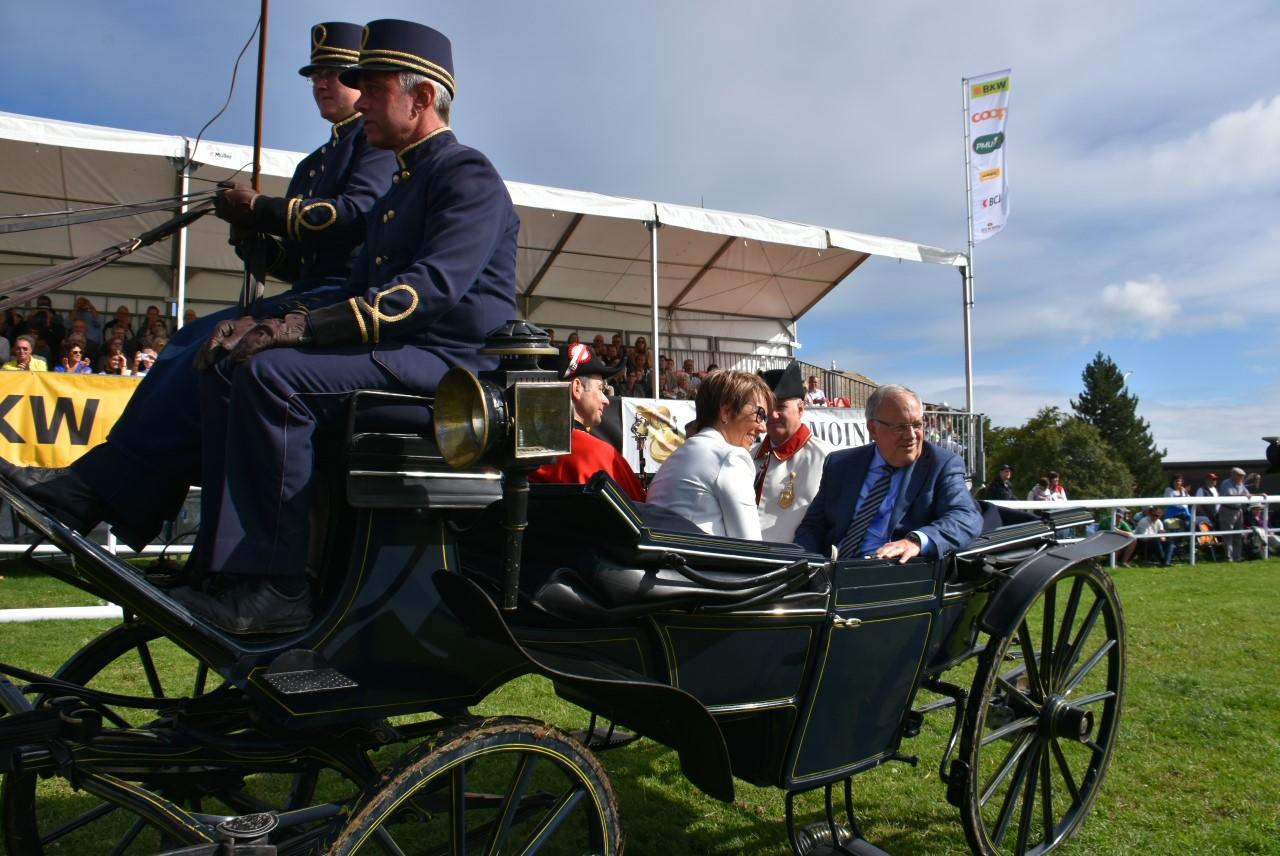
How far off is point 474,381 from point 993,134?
657 inches

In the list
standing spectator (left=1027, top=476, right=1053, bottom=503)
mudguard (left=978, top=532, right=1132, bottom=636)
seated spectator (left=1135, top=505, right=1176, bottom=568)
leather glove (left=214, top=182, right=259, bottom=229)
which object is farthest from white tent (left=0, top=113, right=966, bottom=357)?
mudguard (left=978, top=532, right=1132, bottom=636)

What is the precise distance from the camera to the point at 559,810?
2018 mm

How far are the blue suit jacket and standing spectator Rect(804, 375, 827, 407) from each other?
10.2m

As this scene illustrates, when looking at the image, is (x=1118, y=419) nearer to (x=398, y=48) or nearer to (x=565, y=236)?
(x=565, y=236)

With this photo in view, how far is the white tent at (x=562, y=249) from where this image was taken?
32.5ft

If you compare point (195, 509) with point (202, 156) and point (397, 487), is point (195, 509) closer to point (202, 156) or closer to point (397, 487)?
point (202, 156)

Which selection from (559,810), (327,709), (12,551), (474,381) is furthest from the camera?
(12,551)

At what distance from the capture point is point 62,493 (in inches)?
86.0

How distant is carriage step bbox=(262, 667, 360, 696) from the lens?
5.73ft

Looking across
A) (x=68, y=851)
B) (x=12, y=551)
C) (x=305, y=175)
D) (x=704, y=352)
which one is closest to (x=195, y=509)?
(x=12, y=551)

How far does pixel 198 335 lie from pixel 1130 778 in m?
4.01

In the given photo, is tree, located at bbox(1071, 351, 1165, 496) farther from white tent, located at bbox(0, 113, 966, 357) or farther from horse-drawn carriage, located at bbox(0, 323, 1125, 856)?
horse-drawn carriage, located at bbox(0, 323, 1125, 856)

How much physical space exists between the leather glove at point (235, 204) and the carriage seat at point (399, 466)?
86cm

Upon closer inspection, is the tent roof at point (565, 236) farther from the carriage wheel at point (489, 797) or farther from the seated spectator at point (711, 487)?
the carriage wheel at point (489, 797)
